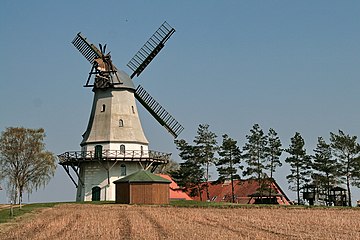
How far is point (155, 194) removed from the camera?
159 feet

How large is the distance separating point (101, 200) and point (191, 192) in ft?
59.3

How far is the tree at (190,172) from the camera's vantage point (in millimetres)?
66625

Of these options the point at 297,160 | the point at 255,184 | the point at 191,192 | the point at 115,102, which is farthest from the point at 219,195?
the point at 115,102

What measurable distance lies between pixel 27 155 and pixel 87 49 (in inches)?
536

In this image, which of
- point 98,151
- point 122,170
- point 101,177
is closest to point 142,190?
point 122,170

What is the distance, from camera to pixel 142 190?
159 feet

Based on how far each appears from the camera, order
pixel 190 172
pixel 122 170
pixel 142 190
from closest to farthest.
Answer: pixel 142 190
pixel 122 170
pixel 190 172

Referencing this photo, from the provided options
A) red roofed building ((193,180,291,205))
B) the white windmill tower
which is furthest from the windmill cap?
red roofed building ((193,180,291,205))

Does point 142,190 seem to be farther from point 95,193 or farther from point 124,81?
point 124,81

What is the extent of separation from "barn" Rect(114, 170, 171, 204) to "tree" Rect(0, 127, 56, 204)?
14.4 meters

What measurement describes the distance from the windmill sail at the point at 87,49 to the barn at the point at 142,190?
43.9 feet

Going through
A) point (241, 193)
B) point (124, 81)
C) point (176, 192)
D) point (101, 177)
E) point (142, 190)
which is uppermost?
point (124, 81)

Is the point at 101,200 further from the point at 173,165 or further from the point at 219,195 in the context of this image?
the point at 173,165

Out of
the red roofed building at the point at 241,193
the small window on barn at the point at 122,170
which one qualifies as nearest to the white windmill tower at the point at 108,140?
the small window on barn at the point at 122,170
